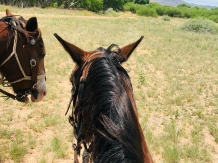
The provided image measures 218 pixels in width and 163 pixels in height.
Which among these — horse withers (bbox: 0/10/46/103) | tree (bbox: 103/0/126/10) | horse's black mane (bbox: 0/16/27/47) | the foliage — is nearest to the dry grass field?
horse withers (bbox: 0/10/46/103)

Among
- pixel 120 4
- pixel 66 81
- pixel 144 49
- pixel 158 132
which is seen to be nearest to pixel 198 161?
pixel 158 132

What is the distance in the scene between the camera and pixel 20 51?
8.36ft

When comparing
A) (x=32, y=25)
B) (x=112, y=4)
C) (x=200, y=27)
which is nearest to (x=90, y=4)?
(x=112, y=4)

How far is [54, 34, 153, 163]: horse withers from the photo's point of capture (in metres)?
1.08

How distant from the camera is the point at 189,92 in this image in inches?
284

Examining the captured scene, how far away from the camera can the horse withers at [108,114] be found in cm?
108

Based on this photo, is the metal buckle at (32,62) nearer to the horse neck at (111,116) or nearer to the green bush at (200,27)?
the horse neck at (111,116)

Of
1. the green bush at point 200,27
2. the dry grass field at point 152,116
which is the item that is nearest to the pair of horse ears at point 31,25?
the dry grass field at point 152,116

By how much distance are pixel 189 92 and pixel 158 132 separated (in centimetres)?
285

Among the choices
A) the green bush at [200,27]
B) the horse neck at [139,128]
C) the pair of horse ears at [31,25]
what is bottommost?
the green bush at [200,27]

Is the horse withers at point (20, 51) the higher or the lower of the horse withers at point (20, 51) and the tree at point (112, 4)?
the higher

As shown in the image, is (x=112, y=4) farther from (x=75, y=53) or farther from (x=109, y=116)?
(x=109, y=116)

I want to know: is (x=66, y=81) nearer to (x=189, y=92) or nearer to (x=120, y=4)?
(x=189, y=92)

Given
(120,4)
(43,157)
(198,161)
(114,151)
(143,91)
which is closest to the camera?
(114,151)
